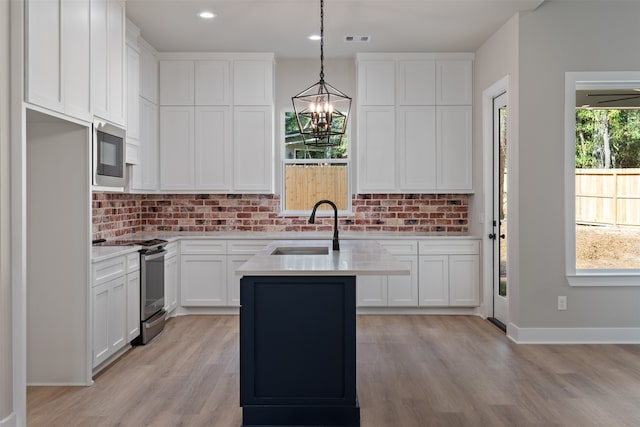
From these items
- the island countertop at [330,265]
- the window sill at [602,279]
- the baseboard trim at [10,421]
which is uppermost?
the island countertop at [330,265]

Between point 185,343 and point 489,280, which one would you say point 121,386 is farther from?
point 489,280

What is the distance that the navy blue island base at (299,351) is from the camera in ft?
9.84

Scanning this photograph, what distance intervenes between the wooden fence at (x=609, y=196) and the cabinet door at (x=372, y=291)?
2.05 metres

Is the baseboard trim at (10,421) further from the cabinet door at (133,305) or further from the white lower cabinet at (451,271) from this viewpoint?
the white lower cabinet at (451,271)

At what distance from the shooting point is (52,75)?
3211 mm

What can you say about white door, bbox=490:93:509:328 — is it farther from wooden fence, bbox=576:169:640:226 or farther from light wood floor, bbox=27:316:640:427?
wooden fence, bbox=576:169:640:226

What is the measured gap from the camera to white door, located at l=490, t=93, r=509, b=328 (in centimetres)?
538

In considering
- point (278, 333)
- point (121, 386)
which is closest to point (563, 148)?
point (278, 333)

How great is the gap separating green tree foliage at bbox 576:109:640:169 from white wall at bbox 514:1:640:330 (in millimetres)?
241

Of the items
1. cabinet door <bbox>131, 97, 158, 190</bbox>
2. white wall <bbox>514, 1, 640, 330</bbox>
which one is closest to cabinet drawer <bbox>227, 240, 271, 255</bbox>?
cabinet door <bbox>131, 97, 158, 190</bbox>

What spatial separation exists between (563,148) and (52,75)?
3.94 m

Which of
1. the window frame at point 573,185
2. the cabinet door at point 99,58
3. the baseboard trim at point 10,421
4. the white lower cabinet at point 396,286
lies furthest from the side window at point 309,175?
the baseboard trim at point 10,421

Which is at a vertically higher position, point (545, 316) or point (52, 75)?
point (52, 75)

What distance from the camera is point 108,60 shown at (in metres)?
4.08
